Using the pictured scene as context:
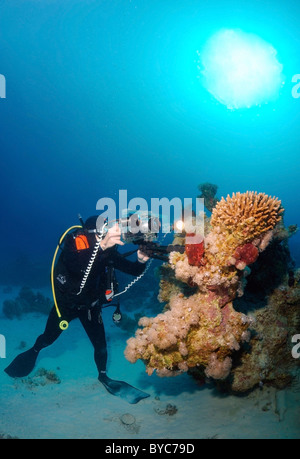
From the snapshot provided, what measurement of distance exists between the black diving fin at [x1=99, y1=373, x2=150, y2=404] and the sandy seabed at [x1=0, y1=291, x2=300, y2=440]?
141 mm

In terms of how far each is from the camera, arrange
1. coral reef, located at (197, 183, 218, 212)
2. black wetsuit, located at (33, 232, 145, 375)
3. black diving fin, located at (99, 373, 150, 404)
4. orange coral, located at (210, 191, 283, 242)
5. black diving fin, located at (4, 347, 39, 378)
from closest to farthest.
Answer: orange coral, located at (210, 191, 283, 242)
black wetsuit, located at (33, 232, 145, 375)
black diving fin, located at (99, 373, 150, 404)
black diving fin, located at (4, 347, 39, 378)
coral reef, located at (197, 183, 218, 212)

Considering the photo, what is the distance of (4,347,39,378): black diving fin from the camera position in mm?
6645

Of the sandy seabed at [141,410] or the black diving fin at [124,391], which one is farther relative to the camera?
the black diving fin at [124,391]

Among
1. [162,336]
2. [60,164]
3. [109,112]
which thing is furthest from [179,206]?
[60,164]

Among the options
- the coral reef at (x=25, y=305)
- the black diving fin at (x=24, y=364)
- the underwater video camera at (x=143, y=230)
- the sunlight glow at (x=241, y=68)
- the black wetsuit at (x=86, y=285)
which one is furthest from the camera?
the sunlight glow at (x=241, y=68)

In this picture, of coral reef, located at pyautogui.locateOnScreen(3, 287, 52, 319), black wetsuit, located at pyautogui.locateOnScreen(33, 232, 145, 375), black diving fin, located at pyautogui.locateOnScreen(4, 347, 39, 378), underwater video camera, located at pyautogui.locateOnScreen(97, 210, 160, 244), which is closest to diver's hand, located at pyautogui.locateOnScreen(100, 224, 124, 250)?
underwater video camera, located at pyautogui.locateOnScreen(97, 210, 160, 244)

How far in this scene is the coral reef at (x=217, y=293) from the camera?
127 inches

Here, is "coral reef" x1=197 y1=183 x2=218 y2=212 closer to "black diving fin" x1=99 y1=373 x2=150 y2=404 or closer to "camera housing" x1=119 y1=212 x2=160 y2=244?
"camera housing" x1=119 y1=212 x2=160 y2=244

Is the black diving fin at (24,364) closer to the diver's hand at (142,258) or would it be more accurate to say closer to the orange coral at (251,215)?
the diver's hand at (142,258)

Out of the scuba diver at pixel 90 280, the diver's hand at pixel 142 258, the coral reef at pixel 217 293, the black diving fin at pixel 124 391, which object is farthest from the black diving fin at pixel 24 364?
the coral reef at pixel 217 293

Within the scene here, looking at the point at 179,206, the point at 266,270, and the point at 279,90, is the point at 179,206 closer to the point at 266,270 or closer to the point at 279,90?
the point at 266,270

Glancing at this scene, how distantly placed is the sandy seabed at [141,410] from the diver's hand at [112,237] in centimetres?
356

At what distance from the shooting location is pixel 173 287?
18.4ft

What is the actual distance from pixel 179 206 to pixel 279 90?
67200 millimetres
